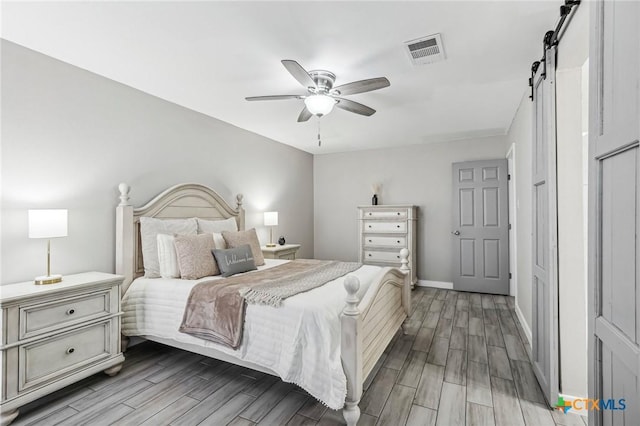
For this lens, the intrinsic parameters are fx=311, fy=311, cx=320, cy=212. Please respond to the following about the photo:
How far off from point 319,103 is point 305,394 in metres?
2.29

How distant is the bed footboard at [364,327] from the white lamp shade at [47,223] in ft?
6.81

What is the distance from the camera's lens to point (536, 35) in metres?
2.19

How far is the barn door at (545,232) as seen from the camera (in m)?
2.02

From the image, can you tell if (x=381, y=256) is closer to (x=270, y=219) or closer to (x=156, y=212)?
(x=270, y=219)

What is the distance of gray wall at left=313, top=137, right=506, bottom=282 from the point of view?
536 cm

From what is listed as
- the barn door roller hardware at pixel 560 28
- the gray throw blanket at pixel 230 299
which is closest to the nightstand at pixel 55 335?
the gray throw blanket at pixel 230 299

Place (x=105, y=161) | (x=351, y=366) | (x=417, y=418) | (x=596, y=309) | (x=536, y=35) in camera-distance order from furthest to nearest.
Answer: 1. (x=105, y=161)
2. (x=536, y=35)
3. (x=417, y=418)
4. (x=351, y=366)
5. (x=596, y=309)

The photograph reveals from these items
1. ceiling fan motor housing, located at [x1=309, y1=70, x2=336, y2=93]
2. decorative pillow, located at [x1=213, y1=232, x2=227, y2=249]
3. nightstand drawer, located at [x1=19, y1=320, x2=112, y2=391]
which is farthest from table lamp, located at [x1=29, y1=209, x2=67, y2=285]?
ceiling fan motor housing, located at [x1=309, y1=70, x2=336, y2=93]

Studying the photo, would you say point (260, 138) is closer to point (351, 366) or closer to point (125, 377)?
point (125, 377)

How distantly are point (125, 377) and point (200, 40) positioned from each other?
2.67m

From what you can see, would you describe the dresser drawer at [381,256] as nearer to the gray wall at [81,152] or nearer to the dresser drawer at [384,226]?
the dresser drawer at [384,226]

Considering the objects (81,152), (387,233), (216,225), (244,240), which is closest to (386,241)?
(387,233)

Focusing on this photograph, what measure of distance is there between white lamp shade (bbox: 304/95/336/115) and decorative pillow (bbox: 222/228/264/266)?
5.22 ft

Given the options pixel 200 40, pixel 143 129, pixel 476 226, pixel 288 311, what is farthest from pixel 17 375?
pixel 476 226
